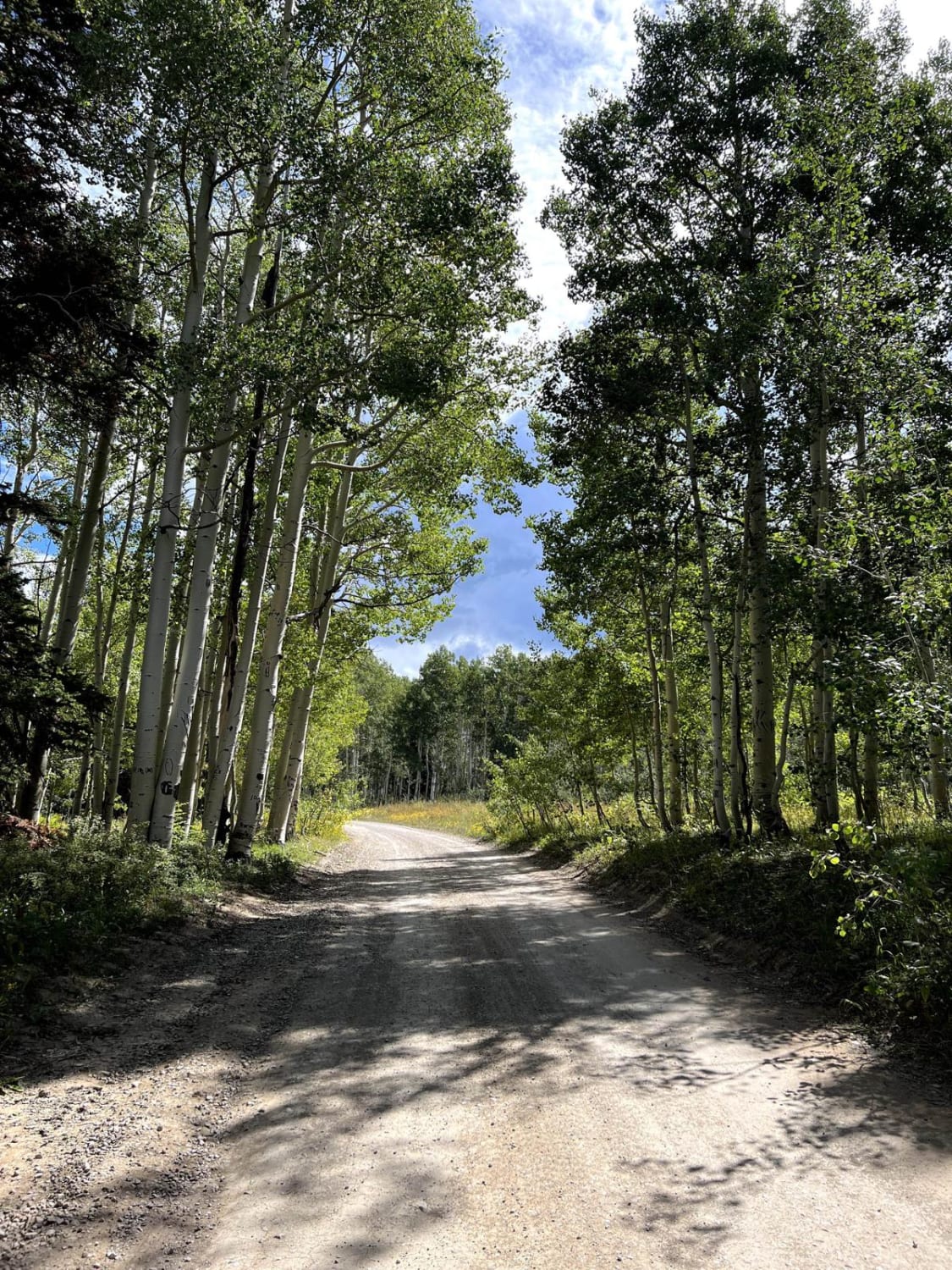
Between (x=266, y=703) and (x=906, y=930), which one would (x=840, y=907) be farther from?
(x=266, y=703)

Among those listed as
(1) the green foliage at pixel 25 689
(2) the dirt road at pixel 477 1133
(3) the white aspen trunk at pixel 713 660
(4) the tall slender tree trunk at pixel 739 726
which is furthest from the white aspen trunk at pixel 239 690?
(4) the tall slender tree trunk at pixel 739 726

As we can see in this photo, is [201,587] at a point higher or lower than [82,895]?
higher

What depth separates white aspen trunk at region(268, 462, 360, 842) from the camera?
57.4ft

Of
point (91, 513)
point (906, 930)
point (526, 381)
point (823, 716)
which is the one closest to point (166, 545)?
point (91, 513)

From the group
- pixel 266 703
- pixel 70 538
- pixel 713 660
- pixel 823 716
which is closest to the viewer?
pixel 823 716

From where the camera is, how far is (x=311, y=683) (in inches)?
649

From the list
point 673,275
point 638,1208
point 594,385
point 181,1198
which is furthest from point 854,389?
point 181,1198

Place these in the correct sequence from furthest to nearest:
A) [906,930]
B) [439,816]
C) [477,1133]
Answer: [439,816] < [906,930] < [477,1133]

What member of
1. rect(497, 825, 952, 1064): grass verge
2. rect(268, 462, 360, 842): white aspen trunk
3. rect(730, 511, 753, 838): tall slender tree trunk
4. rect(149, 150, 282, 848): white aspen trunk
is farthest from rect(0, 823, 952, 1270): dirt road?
rect(268, 462, 360, 842): white aspen trunk

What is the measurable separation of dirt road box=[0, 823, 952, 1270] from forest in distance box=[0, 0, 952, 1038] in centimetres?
145

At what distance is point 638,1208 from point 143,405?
38.8ft

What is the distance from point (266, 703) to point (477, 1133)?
10.6m

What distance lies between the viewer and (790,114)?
1077cm

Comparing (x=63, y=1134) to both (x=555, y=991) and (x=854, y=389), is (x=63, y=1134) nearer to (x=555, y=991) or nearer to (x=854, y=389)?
(x=555, y=991)
